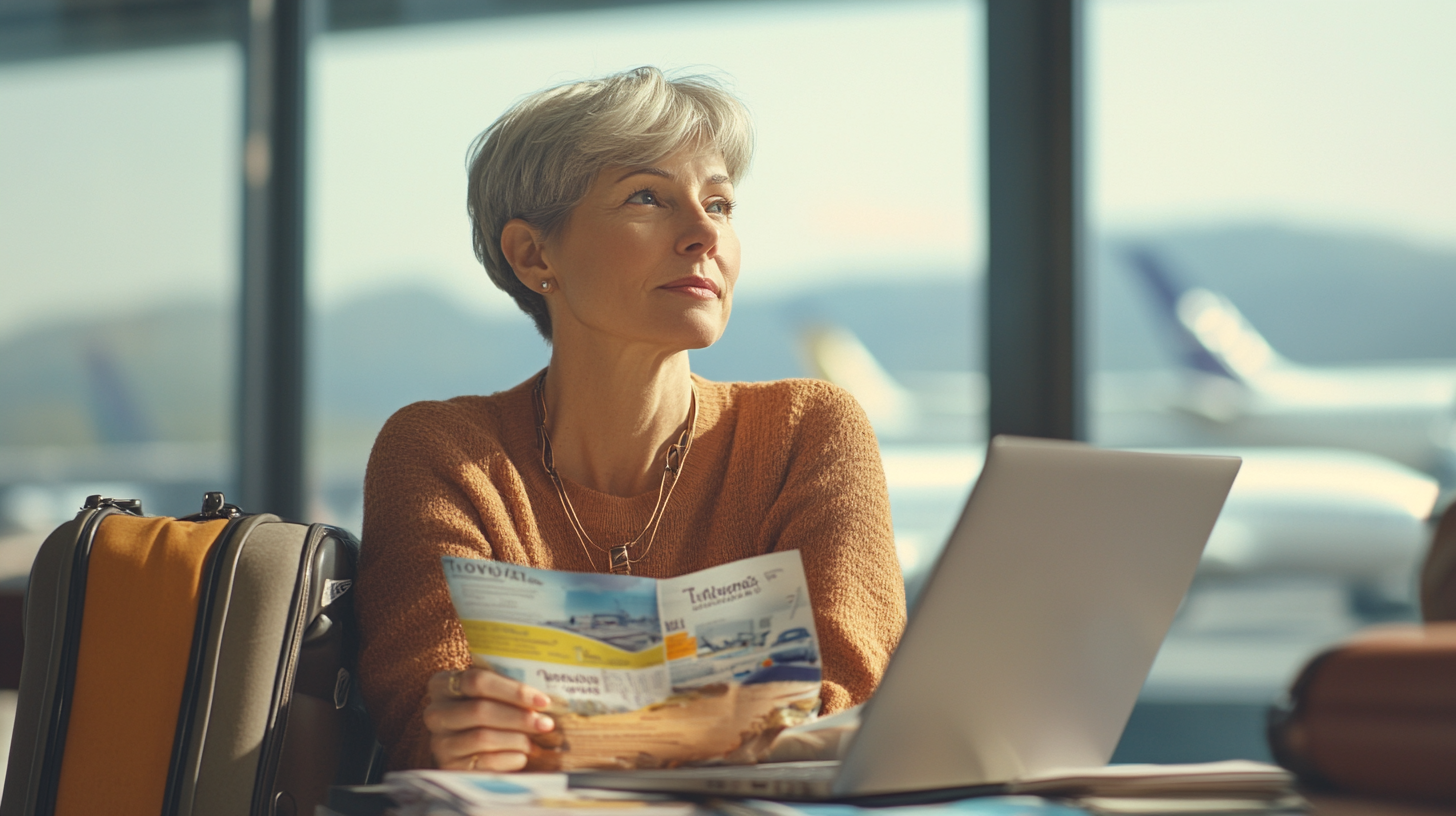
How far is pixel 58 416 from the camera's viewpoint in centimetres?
331

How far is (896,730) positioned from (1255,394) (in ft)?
14.9

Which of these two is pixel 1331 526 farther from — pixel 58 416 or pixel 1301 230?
pixel 58 416

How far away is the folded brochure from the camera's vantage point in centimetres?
78

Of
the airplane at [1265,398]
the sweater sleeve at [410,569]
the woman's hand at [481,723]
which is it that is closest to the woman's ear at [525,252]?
the sweater sleeve at [410,569]

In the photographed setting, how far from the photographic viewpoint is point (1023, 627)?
2.53ft

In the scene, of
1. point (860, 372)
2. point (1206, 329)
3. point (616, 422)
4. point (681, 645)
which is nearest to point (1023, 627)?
point (681, 645)

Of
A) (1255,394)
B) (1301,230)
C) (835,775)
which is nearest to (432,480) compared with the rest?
(835,775)

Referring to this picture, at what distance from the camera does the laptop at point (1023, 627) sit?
28.6 inches

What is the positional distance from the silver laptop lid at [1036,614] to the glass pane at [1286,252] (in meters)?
1.86

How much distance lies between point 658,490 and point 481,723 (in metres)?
0.51

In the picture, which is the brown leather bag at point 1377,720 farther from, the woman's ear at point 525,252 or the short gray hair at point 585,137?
the woman's ear at point 525,252

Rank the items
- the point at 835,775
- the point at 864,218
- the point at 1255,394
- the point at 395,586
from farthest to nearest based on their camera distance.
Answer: the point at 1255,394, the point at 864,218, the point at 395,586, the point at 835,775

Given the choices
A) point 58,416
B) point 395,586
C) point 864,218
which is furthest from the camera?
point 58,416

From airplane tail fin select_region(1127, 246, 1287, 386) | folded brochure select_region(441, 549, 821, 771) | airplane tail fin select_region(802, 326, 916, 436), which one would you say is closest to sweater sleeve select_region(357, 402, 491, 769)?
folded brochure select_region(441, 549, 821, 771)
